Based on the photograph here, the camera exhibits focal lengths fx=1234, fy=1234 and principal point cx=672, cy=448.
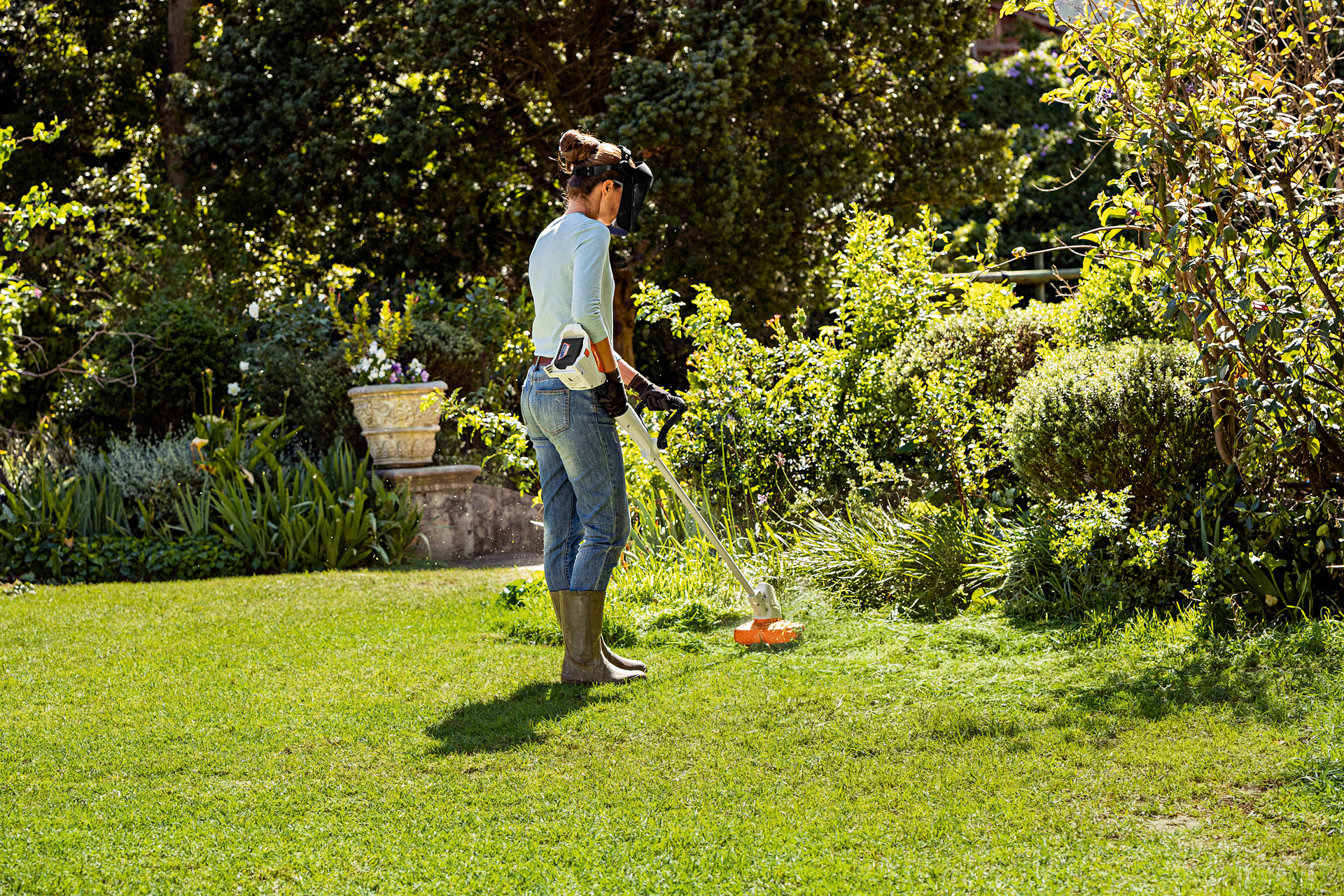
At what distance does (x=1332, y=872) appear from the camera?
2566mm

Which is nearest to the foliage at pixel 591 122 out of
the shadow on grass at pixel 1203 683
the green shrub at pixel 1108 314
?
the green shrub at pixel 1108 314

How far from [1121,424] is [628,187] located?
2.18 m

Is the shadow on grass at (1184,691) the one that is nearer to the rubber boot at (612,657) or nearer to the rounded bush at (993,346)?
the rubber boot at (612,657)

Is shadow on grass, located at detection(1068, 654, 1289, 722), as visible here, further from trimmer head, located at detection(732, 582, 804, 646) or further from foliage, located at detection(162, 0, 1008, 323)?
foliage, located at detection(162, 0, 1008, 323)

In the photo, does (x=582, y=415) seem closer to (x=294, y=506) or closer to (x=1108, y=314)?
(x=1108, y=314)

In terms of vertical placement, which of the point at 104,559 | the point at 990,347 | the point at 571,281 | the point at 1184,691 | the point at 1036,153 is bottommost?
the point at 104,559

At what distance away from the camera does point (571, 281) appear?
4.38 metres

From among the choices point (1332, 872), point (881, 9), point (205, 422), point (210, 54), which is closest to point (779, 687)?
point (1332, 872)

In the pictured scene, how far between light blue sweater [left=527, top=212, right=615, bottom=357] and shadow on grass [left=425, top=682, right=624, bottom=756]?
1.22 meters

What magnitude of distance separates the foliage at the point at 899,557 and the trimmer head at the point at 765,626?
89cm

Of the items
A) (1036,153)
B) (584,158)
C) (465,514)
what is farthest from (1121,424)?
(1036,153)

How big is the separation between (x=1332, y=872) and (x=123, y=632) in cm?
516

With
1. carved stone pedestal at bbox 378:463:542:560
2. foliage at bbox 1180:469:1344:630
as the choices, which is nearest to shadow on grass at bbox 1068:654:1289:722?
foliage at bbox 1180:469:1344:630

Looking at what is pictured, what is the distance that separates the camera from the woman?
14.1 feet
